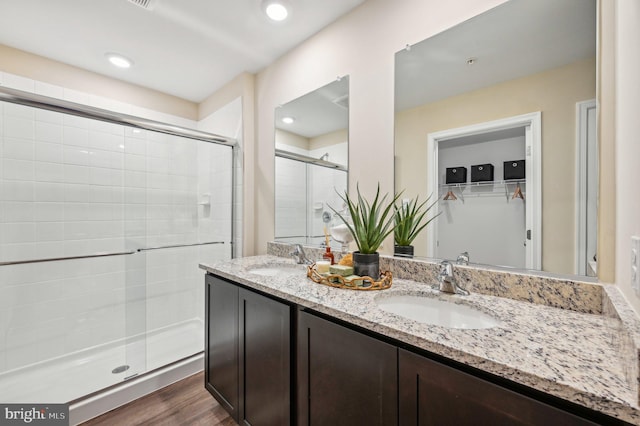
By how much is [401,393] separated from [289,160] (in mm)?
1637

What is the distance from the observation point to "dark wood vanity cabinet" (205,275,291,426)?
1.16 metres

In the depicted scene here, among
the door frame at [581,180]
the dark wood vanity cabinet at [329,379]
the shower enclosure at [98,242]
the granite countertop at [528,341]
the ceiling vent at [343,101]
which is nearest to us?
the granite countertop at [528,341]

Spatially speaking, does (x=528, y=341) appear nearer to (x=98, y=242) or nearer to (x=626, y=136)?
(x=626, y=136)

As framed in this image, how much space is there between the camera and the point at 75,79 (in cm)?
224

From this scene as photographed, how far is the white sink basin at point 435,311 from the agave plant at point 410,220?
34 cm

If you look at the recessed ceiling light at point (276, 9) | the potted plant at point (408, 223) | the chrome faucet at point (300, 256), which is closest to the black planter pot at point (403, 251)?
the potted plant at point (408, 223)

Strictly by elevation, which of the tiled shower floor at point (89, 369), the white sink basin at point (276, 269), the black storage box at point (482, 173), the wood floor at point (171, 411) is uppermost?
the black storage box at point (482, 173)

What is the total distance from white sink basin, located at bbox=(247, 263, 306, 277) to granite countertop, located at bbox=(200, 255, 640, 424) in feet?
1.92

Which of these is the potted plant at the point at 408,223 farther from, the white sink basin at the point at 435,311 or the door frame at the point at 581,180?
the door frame at the point at 581,180

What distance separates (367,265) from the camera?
50.1 inches

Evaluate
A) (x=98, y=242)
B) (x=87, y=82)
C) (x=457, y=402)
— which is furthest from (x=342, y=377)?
(x=87, y=82)

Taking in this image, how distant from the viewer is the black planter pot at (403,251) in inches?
54.9

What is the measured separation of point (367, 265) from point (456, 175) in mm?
563

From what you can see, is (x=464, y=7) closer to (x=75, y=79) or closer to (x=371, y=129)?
(x=371, y=129)
